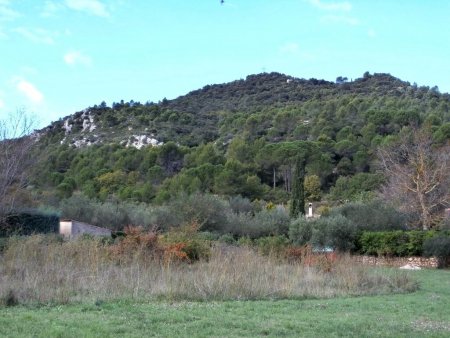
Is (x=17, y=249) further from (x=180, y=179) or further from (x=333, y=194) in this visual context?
(x=333, y=194)

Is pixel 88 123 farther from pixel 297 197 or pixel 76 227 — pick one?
pixel 297 197

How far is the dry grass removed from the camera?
1125 cm

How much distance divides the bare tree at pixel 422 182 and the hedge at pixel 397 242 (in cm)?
505

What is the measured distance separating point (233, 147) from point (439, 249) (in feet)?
97.9

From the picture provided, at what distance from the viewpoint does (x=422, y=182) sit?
3853 cm

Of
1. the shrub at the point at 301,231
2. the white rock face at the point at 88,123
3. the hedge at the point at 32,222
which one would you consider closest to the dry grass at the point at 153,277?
the hedge at the point at 32,222

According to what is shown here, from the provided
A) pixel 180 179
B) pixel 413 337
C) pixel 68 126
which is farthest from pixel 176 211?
pixel 68 126

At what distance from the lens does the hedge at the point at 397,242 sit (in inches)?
1296

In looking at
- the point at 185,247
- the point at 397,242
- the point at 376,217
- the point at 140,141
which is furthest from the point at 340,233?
the point at 140,141

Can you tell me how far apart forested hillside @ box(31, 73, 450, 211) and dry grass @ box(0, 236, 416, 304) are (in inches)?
847

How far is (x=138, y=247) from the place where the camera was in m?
15.2

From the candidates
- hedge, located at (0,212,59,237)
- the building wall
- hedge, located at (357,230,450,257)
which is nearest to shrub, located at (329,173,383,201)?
hedge, located at (357,230,450,257)

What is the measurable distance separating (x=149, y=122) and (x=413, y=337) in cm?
6818

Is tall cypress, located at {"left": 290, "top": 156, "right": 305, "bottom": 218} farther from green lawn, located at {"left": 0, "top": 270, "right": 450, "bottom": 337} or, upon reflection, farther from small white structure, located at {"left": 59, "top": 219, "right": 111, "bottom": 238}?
green lawn, located at {"left": 0, "top": 270, "right": 450, "bottom": 337}
